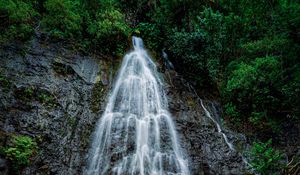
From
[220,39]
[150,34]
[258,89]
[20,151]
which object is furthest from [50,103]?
[220,39]

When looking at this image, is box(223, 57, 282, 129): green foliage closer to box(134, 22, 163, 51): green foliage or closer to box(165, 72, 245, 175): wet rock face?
box(165, 72, 245, 175): wet rock face

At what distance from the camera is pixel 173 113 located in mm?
9312

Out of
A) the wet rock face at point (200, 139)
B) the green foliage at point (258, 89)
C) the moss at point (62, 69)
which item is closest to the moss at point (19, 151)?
the moss at point (62, 69)

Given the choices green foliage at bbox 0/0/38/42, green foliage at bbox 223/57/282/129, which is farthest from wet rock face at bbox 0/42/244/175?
green foliage at bbox 223/57/282/129

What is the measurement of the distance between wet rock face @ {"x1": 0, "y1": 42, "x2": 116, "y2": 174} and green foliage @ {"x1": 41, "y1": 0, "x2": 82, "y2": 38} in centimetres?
81

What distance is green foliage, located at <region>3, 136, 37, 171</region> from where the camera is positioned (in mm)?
5996

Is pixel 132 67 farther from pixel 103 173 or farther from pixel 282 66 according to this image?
pixel 282 66

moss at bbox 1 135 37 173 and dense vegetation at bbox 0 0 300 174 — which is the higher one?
dense vegetation at bbox 0 0 300 174

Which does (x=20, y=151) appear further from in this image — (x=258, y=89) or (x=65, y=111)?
(x=258, y=89)

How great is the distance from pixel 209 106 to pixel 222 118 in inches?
29.0

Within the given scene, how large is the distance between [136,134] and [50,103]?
2.85m

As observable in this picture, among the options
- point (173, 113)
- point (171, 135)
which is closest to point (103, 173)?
point (171, 135)

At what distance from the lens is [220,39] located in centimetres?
1180

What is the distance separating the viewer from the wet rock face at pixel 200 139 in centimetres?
814
